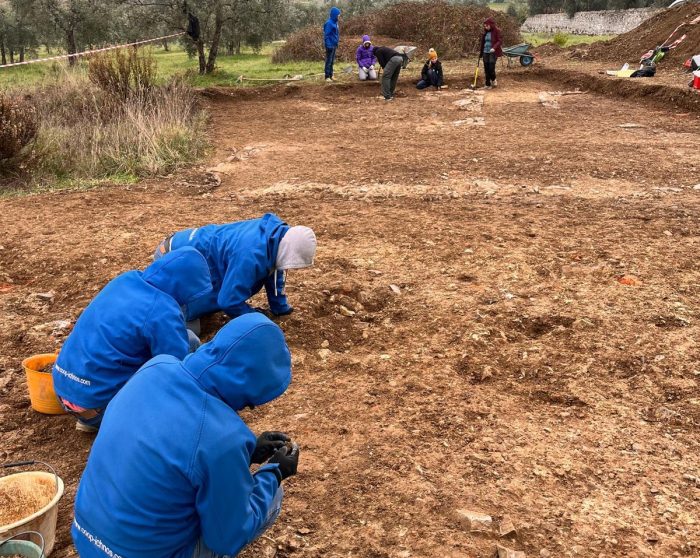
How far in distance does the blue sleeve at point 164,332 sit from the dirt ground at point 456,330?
2.68ft

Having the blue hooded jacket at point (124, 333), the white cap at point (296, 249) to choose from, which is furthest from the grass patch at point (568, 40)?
the blue hooded jacket at point (124, 333)

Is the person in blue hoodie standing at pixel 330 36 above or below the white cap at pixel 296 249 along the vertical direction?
above

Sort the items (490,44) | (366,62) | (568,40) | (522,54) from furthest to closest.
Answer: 1. (568,40)
2. (522,54)
3. (366,62)
4. (490,44)

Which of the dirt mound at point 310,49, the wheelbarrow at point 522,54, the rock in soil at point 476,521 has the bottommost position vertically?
the rock in soil at point 476,521

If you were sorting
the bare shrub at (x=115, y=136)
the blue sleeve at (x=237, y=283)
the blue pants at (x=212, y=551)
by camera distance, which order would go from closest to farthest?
the blue pants at (x=212, y=551) < the blue sleeve at (x=237, y=283) < the bare shrub at (x=115, y=136)

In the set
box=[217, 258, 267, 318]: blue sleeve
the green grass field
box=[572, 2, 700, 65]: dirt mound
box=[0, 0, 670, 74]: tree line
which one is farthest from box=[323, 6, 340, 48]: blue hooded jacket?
box=[217, 258, 267, 318]: blue sleeve

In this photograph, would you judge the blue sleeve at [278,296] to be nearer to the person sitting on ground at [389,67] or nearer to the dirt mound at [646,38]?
the person sitting on ground at [389,67]

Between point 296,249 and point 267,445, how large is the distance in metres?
1.68

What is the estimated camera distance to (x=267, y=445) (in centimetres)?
251

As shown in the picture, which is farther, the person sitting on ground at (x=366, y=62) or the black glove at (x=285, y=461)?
the person sitting on ground at (x=366, y=62)

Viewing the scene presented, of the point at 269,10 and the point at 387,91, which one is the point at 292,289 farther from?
the point at 269,10

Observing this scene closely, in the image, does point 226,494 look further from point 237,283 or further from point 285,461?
point 237,283

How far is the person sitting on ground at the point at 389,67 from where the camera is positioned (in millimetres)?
13906

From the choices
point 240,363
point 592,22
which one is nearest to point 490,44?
point 240,363
